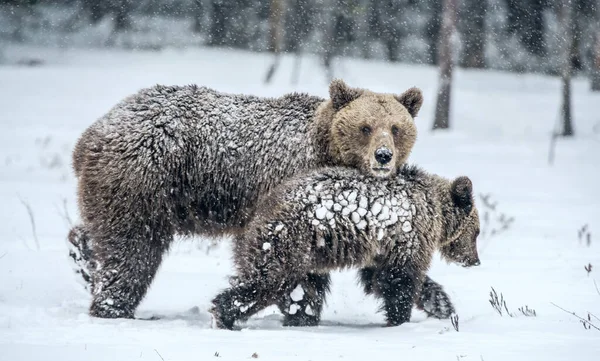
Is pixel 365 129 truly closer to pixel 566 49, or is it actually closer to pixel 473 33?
pixel 566 49

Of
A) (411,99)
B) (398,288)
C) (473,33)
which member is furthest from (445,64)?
(398,288)

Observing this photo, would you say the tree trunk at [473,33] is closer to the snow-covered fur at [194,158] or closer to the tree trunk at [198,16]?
the tree trunk at [198,16]

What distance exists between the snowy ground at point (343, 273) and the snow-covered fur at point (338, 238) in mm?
307

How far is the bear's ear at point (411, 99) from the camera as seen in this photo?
23.4ft

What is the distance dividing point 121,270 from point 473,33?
23.3m

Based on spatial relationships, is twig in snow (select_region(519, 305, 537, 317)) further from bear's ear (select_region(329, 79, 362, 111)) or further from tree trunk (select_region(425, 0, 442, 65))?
tree trunk (select_region(425, 0, 442, 65))

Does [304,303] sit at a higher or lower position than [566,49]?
lower

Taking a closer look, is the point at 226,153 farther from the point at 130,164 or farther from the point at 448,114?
the point at 448,114

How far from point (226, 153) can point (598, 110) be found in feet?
62.3

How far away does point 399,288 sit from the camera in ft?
20.9

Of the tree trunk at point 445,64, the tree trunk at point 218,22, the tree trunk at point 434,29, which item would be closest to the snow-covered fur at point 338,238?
the tree trunk at point 445,64

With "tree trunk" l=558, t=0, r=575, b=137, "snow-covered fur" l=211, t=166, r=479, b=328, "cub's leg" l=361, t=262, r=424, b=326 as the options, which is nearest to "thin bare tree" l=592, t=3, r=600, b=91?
"tree trunk" l=558, t=0, r=575, b=137

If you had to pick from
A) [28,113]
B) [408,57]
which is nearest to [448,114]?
[408,57]

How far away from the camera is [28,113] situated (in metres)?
23.9
